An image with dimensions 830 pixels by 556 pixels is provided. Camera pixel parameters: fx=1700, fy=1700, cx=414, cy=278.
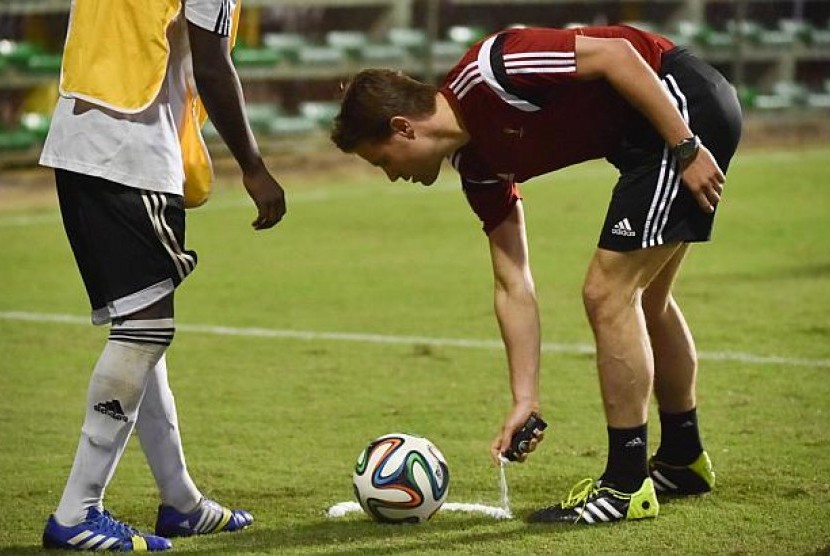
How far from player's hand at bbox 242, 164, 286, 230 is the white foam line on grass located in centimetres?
109

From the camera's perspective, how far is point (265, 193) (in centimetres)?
518

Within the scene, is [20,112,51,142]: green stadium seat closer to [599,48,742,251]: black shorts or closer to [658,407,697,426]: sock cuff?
[658,407,697,426]: sock cuff

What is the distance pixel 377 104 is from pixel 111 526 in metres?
1.52

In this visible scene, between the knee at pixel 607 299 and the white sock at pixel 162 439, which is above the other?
the knee at pixel 607 299

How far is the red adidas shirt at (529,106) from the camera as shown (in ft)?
16.7

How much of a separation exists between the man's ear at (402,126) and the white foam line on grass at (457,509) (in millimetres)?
1339

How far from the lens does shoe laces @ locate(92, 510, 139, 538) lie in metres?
5.14

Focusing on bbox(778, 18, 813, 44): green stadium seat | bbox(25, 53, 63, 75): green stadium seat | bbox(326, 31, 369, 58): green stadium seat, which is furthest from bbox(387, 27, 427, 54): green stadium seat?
bbox(778, 18, 813, 44): green stadium seat

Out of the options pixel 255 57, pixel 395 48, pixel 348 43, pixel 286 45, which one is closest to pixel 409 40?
pixel 395 48

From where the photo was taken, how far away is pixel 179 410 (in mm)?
7480

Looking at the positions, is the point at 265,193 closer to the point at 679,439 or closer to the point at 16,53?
the point at 679,439

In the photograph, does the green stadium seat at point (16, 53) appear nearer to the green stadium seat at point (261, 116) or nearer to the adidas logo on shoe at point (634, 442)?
the green stadium seat at point (261, 116)

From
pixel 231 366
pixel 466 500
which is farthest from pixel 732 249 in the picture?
pixel 466 500

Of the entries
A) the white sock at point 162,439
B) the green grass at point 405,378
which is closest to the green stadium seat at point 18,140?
the green grass at point 405,378
